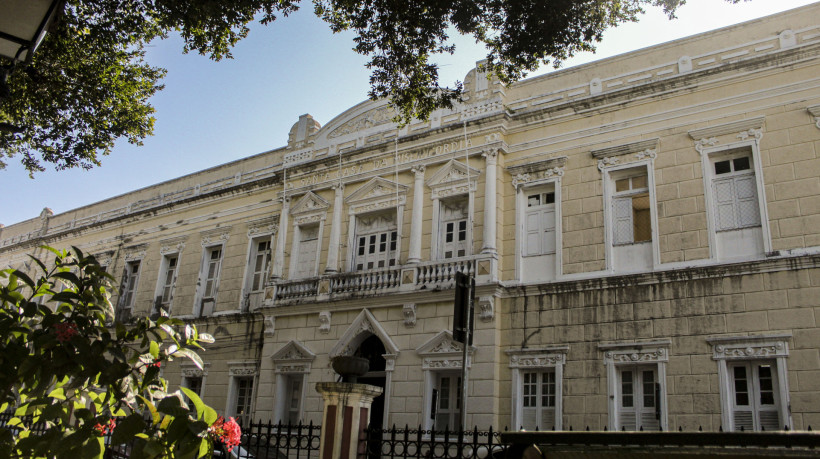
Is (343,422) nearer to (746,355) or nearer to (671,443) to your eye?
(671,443)

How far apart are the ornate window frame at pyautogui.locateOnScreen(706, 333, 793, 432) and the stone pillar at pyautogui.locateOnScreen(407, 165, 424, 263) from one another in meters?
5.84

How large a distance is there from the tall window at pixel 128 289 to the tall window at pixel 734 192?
1637 centimetres

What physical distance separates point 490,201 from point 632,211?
269 cm

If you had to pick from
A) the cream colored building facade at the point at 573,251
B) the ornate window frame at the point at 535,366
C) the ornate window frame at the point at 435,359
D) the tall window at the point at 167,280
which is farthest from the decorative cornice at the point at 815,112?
the tall window at the point at 167,280

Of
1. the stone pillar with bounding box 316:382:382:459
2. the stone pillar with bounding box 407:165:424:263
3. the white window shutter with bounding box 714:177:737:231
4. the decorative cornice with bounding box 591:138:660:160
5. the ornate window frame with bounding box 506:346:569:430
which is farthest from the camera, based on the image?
the stone pillar with bounding box 407:165:424:263

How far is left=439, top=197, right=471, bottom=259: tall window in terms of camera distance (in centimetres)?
1393

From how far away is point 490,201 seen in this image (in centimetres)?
1341

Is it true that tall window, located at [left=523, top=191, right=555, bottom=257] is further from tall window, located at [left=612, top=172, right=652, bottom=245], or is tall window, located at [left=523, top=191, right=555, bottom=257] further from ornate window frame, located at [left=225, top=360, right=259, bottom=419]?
ornate window frame, located at [left=225, top=360, right=259, bottom=419]

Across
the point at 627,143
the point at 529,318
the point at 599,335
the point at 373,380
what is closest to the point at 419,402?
the point at 373,380

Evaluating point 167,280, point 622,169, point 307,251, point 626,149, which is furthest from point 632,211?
point 167,280

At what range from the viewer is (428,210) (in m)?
14.5

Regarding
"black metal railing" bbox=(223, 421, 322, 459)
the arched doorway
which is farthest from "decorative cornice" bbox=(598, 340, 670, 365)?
"black metal railing" bbox=(223, 421, 322, 459)

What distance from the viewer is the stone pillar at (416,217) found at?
46.3ft

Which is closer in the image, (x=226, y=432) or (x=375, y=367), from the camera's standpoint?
(x=226, y=432)
